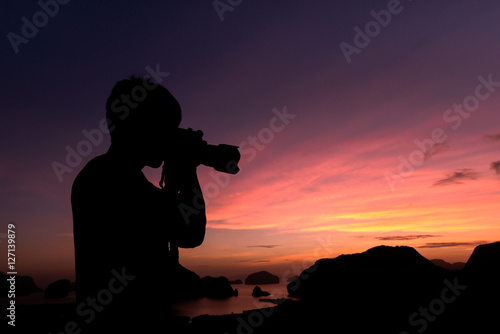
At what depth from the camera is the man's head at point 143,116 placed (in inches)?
64.5

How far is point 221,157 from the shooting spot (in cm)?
199

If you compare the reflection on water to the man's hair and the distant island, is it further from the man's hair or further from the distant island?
the man's hair

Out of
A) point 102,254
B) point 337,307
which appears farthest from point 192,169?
point 337,307

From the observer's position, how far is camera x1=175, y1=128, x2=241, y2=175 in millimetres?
1874

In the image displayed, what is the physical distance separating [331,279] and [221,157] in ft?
425

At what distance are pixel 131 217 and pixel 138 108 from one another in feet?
2.04

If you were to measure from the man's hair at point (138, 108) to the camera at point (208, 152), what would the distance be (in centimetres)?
13

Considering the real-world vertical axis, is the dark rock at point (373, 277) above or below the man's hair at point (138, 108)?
below

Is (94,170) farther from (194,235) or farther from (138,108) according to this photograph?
(194,235)

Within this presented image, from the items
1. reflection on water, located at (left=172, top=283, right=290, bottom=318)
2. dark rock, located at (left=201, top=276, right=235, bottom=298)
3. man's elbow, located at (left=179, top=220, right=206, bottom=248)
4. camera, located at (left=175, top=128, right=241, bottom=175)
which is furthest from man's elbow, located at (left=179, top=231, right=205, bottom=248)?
dark rock, located at (left=201, top=276, right=235, bottom=298)

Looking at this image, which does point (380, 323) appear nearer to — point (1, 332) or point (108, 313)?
point (108, 313)

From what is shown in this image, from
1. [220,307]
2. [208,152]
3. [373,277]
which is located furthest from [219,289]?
[208,152]

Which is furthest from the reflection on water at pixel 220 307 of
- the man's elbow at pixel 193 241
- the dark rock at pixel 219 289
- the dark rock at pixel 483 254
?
the man's elbow at pixel 193 241

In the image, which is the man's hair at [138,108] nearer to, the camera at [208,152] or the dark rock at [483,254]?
the camera at [208,152]
